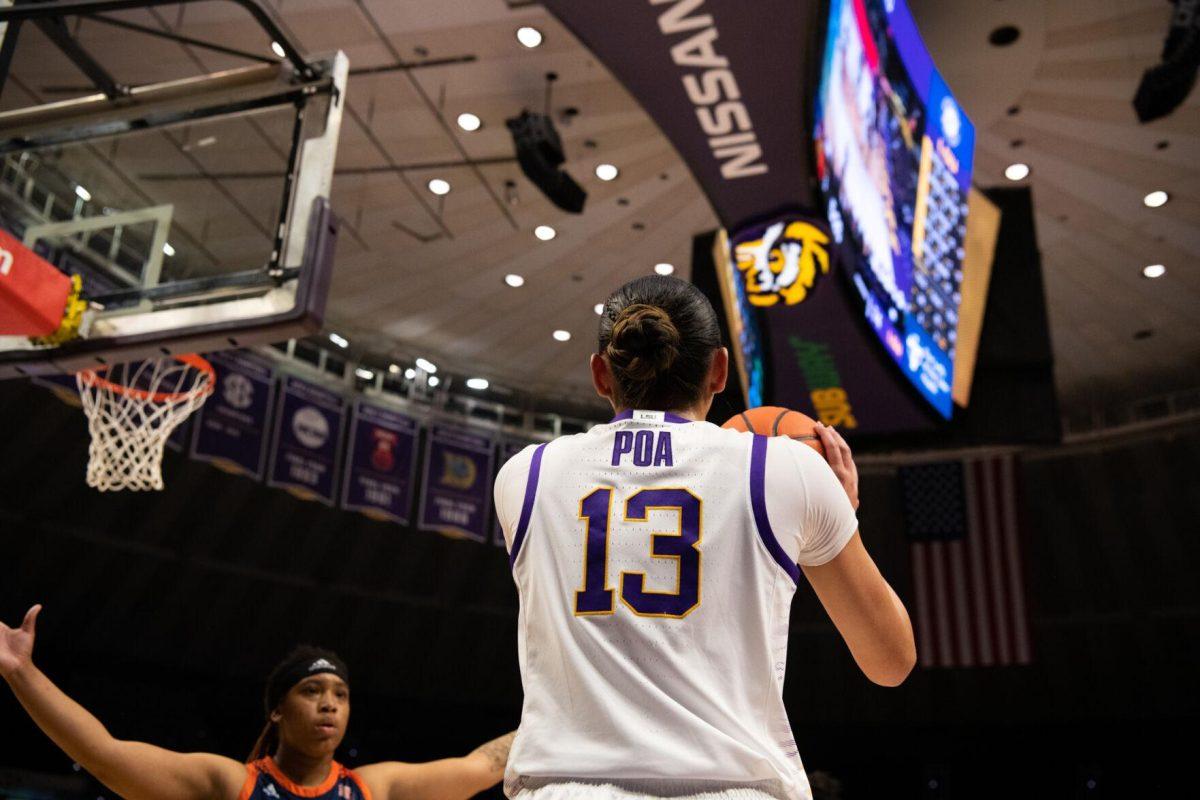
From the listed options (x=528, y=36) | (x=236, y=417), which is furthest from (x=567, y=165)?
(x=236, y=417)

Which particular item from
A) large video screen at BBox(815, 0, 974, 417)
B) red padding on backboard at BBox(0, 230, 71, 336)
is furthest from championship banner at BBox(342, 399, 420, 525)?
red padding on backboard at BBox(0, 230, 71, 336)

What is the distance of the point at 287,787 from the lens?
3.60 m

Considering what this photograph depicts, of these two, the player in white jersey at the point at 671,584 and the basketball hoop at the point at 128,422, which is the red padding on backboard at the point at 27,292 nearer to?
the basketball hoop at the point at 128,422

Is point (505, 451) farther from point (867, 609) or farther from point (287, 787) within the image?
point (867, 609)

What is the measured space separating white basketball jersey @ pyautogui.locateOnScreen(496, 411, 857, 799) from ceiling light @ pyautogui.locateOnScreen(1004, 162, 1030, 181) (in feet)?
33.8

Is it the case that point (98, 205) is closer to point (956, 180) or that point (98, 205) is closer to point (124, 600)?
point (124, 600)

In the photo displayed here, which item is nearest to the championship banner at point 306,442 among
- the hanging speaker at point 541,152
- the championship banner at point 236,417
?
the championship banner at point 236,417

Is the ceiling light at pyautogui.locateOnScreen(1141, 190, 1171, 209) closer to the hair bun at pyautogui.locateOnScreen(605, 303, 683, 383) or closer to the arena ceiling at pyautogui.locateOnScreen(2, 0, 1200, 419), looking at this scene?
the arena ceiling at pyautogui.locateOnScreen(2, 0, 1200, 419)

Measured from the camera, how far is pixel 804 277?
21.0 feet

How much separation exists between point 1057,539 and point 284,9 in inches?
592

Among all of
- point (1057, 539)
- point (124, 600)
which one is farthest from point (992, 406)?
point (124, 600)

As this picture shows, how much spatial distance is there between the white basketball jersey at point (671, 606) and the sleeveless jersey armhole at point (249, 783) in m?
2.19

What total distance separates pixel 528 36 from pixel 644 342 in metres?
8.23

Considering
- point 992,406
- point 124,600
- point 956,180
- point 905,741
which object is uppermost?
point 956,180
